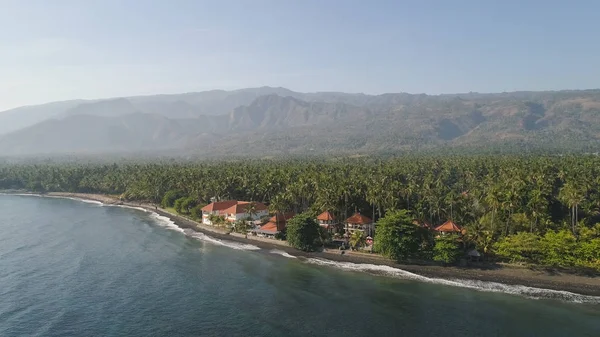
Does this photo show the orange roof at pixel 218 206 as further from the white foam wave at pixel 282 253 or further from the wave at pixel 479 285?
the wave at pixel 479 285

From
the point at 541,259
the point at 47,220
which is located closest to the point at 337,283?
the point at 541,259

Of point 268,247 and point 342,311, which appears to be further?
point 268,247

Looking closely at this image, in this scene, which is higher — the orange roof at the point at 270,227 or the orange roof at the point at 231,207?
the orange roof at the point at 231,207

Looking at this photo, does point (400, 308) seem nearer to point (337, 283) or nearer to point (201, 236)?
point (337, 283)

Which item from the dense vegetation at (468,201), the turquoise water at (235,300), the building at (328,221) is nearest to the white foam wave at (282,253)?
the turquoise water at (235,300)

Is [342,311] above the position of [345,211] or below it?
below

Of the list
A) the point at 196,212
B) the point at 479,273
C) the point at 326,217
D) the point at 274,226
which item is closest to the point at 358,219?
the point at 326,217
